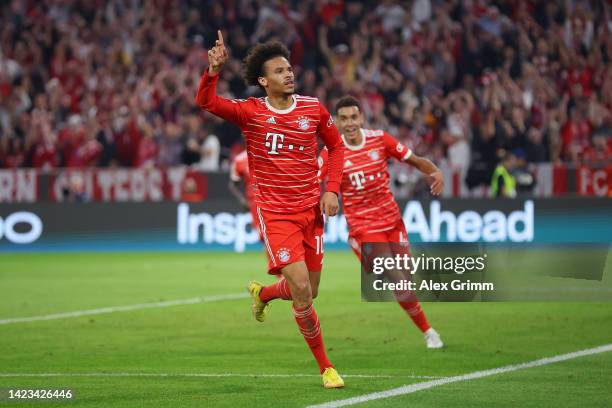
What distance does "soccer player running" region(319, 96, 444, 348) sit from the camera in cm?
1181

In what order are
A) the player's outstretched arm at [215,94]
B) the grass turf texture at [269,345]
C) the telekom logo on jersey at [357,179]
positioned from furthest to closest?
1. the telekom logo on jersey at [357,179]
2. the grass turf texture at [269,345]
3. the player's outstretched arm at [215,94]

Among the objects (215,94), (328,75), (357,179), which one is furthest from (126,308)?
(328,75)

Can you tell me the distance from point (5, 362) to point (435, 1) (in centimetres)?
1802

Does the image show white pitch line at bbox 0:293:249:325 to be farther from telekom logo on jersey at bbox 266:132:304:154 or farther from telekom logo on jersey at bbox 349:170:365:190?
telekom logo on jersey at bbox 266:132:304:154

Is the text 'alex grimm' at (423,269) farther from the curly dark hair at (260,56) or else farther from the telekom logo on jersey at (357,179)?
the curly dark hair at (260,56)

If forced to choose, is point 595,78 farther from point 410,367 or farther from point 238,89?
point 410,367

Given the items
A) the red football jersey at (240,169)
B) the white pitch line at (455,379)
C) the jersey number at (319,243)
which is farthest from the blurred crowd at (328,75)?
the jersey number at (319,243)

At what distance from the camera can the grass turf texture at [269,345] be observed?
28.0ft

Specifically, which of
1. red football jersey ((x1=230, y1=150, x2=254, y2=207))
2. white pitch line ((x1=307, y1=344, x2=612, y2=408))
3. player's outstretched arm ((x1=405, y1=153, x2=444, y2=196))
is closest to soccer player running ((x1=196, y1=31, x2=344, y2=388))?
white pitch line ((x1=307, y1=344, x2=612, y2=408))

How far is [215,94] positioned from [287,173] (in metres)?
0.90

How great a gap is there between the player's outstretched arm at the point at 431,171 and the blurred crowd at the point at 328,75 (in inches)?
446

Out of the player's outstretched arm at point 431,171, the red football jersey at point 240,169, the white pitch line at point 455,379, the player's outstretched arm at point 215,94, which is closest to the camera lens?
the white pitch line at point 455,379

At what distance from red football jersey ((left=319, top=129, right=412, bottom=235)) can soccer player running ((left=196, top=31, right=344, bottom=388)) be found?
248 cm

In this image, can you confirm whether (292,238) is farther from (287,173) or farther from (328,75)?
(328,75)
